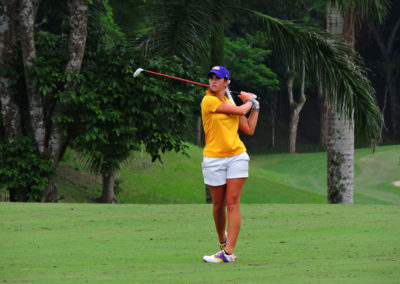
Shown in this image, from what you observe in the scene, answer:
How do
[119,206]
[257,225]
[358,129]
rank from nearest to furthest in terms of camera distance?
[257,225] < [119,206] < [358,129]

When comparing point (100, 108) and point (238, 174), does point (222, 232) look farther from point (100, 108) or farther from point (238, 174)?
point (100, 108)

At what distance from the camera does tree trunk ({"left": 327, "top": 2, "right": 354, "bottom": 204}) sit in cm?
1616

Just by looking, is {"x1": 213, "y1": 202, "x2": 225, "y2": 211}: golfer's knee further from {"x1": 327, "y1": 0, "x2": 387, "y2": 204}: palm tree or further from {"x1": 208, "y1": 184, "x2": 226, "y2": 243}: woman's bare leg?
{"x1": 327, "y1": 0, "x2": 387, "y2": 204}: palm tree

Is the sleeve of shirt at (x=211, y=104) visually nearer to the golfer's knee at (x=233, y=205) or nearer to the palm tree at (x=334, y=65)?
the golfer's knee at (x=233, y=205)

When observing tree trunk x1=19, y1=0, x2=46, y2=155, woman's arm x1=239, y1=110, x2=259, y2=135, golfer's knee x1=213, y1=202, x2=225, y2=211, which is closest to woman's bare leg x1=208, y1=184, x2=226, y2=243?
golfer's knee x1=213, y1=202, x2=225, y2=211

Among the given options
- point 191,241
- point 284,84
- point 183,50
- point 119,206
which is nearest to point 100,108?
point 183,50

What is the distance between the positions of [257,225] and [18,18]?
822 cm

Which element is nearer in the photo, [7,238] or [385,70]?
[7,238]

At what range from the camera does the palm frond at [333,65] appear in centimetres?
1388

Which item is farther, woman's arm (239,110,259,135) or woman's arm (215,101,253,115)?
woman's arm (239,110,259,135)

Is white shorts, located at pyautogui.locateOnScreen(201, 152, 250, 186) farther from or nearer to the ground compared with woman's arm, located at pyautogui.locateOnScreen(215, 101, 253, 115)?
nearer to the ground

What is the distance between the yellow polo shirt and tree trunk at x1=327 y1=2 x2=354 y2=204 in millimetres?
9552

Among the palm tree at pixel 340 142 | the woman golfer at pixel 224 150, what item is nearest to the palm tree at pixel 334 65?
the palm tree at pixel 340 142

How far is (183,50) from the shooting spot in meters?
16.3
